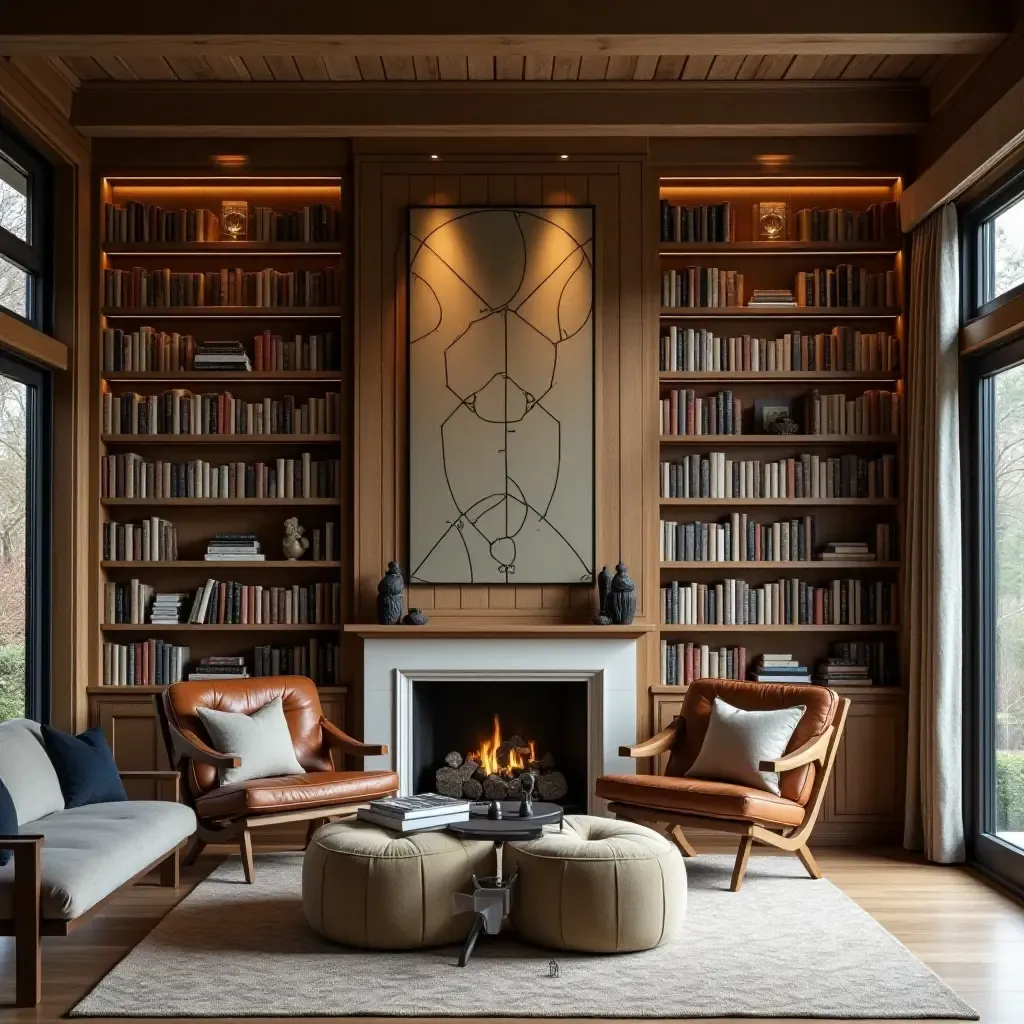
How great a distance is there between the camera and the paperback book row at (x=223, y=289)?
672cm

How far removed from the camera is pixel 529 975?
418cm

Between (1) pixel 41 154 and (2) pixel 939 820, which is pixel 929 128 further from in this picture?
(1) pixel 41 154

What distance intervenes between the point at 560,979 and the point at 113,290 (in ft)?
14.6

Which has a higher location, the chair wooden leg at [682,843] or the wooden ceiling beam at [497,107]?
the wooden ceiling beam at [497,107]

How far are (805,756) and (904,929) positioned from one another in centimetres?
90

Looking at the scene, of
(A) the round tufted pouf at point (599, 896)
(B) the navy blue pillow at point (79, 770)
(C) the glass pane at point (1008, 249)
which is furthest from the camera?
(C) the glass pane at point (1008, 249)

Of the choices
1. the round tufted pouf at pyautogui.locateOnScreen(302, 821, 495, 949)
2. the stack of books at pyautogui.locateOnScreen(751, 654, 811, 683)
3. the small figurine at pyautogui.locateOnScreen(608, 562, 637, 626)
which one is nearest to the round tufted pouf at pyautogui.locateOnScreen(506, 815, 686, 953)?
the round tufted pouf at pyautogui.locateOnScreen(302, 821, 495, 949)

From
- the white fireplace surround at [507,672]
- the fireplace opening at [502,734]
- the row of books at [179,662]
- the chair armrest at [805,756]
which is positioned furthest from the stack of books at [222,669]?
the chair armrest at [805,756]

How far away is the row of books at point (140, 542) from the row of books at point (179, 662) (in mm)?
461

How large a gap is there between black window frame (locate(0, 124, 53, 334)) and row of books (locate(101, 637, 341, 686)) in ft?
5.69

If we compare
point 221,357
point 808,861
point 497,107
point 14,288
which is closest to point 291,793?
point 808,861

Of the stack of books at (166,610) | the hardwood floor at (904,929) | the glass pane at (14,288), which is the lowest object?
the hardwood floor at (904,929)

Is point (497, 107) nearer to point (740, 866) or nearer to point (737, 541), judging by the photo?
point (737, 541)

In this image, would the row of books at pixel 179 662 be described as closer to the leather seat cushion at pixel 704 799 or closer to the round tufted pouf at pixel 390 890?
the leather seat cushion at pixel 704 799
